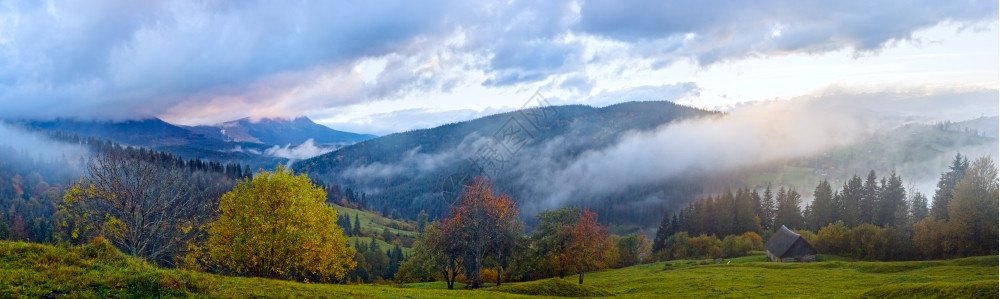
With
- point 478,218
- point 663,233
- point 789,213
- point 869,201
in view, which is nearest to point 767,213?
point 789,213

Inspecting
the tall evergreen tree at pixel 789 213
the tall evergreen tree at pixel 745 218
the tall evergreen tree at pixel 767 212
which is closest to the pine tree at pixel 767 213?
the tall evergreen tree at pixel 767 212

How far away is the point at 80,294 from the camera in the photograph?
18.0 m

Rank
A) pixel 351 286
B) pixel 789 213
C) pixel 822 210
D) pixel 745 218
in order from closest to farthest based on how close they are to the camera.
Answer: pixel 351 286 < pixel 822 210 < pixel 789 213 < pixel 745 218

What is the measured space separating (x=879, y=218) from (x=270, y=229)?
119 meters

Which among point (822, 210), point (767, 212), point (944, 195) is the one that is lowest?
point (767, 212)

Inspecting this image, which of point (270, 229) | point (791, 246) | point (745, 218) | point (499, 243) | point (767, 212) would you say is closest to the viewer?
point (270, 229)

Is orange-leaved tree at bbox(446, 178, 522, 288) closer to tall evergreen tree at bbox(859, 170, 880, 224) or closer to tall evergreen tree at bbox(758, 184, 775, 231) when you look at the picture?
tall evergreen tree at bbox(859, 170, 880, 224)

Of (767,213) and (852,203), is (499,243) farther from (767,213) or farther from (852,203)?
(767,213)

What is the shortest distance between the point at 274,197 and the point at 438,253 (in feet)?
77.6

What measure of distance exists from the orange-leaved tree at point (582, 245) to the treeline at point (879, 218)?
4725 centimetres

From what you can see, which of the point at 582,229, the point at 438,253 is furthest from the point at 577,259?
the point at 438,253

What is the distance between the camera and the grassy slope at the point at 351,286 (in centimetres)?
1898

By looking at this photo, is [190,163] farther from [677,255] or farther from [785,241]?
[785,241]

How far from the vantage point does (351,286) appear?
33.1 meters
